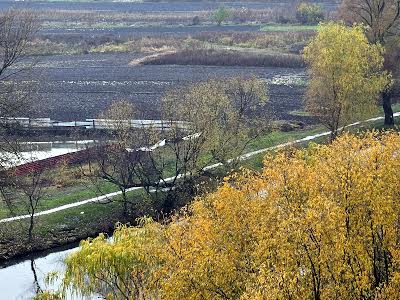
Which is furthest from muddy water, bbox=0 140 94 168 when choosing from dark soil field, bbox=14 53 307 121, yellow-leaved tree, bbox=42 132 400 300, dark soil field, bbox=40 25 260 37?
dark soil field, bbox=40 25 260 37

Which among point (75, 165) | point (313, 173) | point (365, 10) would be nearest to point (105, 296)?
point (313, 173)

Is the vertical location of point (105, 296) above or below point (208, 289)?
below

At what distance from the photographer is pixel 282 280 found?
20.0 m

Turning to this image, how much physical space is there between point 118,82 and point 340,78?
31211mm

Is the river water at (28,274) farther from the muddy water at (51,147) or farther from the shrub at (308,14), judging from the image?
the shrub at (308,14)

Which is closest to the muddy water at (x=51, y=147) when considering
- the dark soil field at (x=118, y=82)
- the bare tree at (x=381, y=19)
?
the dark soil field at (x=118, y=82)

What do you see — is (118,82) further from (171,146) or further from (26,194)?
(26,194)

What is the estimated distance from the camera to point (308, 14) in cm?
10944

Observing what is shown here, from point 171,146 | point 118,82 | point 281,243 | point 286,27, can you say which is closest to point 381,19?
point 171,146

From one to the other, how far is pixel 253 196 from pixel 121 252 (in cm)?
473

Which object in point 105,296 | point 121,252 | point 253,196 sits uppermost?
point 253,196

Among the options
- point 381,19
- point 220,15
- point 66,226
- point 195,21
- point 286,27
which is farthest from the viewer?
point 195,21

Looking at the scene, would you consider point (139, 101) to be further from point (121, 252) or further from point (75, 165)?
point (121, 252)

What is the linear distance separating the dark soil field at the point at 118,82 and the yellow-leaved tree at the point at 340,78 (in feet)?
35.2
